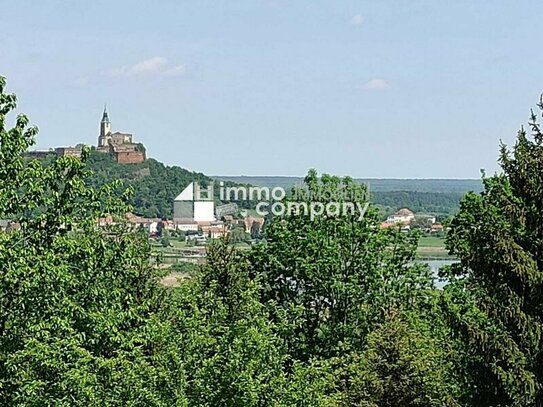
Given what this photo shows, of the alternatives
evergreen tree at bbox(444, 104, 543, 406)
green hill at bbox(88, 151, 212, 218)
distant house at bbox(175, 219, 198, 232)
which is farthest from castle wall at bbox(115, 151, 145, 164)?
evergreen tree at bbox(444, 104, 543, 406)

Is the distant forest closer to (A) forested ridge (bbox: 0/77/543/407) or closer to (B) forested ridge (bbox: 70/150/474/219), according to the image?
(B) forested ridge (bbox: 70/150/474/219)

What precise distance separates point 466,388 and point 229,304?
6.38m

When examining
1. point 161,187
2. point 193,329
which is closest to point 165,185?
point 161,187

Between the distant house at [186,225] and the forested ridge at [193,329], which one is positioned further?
Result: the distant house at [186,225]

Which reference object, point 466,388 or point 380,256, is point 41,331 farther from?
point 380,256

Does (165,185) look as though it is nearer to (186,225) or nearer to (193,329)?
(186,225)

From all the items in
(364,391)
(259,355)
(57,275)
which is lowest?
(364,391)

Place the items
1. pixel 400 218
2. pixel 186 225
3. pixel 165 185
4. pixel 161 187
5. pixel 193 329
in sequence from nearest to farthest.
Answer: pixel 193 329, pixel 400 218, pixel 186 225, pixel 161 187, pixel 165 185

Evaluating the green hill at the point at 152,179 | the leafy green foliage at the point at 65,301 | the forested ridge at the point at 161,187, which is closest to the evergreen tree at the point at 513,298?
the leafy green foliage at the point at 65,301

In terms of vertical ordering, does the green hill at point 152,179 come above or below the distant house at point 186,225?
above

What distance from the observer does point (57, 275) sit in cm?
1834

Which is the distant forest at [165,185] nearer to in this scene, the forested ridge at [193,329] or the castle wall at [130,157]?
the castle wall at [130,157]

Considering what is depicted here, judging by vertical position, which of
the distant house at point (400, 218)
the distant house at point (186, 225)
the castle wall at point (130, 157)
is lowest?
the distant house at point (186, 225)

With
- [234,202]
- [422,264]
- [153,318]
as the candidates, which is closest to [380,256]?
[422,264]
